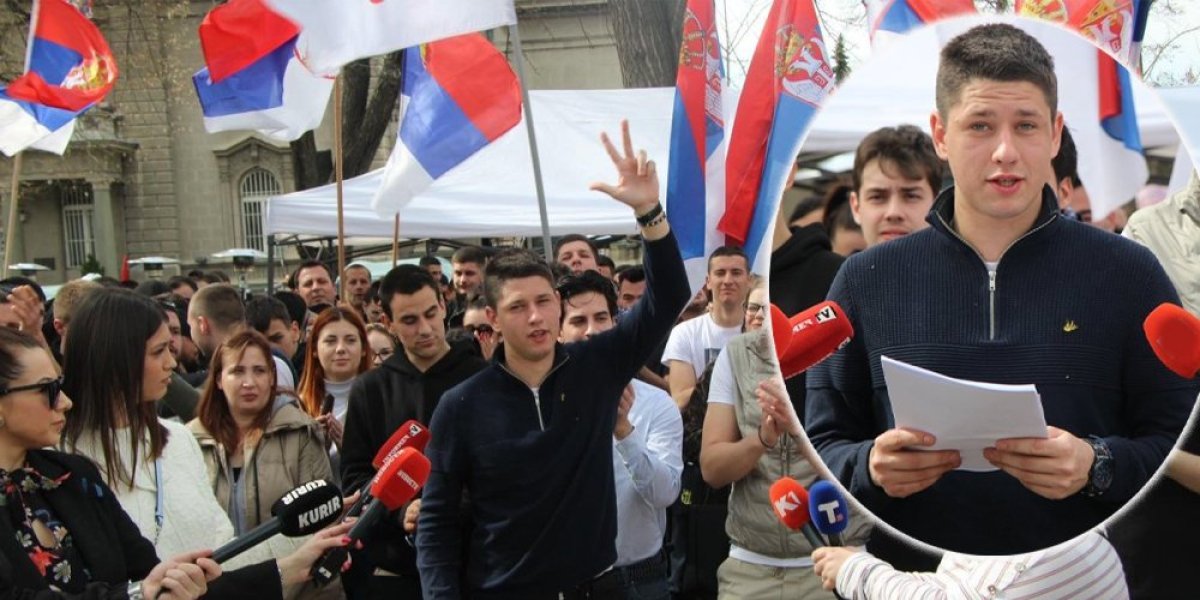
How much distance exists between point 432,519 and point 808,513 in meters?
1.77

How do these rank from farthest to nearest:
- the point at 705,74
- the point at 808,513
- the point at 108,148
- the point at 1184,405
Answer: the point at 108,148 < the point at 705,74 < the point at 808,513 < the point at 1184,405

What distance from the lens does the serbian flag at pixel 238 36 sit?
8.28m

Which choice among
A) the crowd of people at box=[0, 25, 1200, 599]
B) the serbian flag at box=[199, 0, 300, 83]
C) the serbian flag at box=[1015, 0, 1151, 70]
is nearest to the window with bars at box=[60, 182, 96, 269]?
the serbian flag at box=[199, 0, 300, 83]

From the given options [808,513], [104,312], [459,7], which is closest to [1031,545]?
[808,513]

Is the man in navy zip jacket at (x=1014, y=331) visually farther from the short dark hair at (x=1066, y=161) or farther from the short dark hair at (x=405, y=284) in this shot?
the short dark hair at (x=405, y=284)

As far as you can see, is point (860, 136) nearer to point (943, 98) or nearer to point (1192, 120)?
point (943, 98)

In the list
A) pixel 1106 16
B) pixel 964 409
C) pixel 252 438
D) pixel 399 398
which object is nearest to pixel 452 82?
pixel 399 398

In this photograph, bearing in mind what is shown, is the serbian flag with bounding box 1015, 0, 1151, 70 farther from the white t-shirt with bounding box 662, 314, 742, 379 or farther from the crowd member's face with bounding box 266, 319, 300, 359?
the crowd member's face with bounding box 266, 319, 300, 359

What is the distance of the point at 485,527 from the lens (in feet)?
12.7

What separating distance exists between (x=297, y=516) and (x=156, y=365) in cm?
133

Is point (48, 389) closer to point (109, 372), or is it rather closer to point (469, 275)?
point (109, 372)

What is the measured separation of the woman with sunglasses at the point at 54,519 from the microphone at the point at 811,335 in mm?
1807

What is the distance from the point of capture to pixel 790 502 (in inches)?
93.5

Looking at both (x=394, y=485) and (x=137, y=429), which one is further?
(x=137, y=429)
